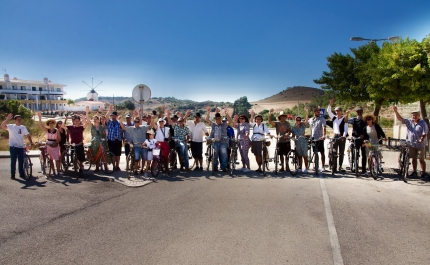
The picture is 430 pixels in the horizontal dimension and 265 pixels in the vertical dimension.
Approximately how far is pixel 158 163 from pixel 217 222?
4.97m

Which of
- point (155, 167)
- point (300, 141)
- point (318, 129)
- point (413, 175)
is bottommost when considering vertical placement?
point (413, 175)

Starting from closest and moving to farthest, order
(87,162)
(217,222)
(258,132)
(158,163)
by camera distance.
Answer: (217,222) < (158,163) < (258,132) < (87,162)

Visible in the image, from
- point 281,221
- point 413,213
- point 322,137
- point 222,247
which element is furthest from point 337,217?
point 322,137

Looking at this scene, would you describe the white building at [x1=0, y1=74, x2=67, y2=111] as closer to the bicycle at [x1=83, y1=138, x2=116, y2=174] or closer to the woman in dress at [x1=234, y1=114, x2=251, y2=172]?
the bicycle at [x1=83, y1=138, x2=116, y2=174]

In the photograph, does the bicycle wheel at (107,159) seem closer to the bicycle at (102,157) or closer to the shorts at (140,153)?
the bicycle at (102,157)

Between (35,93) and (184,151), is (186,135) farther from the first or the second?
(35,93)

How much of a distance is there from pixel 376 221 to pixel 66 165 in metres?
9.46

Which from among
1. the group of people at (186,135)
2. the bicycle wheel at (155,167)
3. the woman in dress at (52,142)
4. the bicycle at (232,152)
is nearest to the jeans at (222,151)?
the group of people at (186,135)

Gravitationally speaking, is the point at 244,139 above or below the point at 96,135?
below

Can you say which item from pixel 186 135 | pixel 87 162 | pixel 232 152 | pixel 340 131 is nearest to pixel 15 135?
pixel 87 162

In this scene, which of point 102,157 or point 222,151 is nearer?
point 102,157

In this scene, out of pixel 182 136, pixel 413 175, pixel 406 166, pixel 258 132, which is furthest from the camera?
pixel 182 136

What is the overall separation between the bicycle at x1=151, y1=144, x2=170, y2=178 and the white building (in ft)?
333

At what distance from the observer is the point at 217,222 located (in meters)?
6.09
